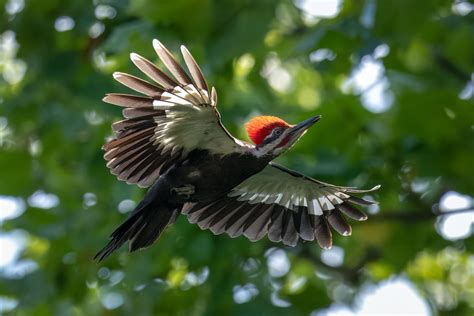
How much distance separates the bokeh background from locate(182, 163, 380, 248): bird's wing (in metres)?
1.04

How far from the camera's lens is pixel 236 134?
7.39 metres

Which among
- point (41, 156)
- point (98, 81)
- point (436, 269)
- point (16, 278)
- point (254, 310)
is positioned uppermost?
point (98, 81)

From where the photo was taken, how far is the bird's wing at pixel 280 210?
5.86 meters

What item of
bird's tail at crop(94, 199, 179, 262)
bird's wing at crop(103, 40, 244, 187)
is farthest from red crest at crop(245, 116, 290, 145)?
bird's tail at crop(94, 199, 179, 262)

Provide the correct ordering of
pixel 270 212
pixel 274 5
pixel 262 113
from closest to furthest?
pixel 270 212 → pixel 274 5 → pixel 262 113

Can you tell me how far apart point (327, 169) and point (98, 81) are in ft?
5.51

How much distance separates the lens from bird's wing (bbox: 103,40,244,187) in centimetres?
482

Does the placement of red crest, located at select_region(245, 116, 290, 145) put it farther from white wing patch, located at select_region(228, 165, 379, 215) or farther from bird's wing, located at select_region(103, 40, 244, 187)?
white wing patch, located at select_region(228, 165, 379, 215)

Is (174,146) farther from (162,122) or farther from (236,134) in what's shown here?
(236,134)

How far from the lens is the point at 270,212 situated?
6027mm

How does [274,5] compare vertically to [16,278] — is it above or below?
above

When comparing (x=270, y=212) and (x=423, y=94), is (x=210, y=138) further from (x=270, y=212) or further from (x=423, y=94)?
(x=423, y=94)

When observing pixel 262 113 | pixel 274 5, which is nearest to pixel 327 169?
pixel 262 113

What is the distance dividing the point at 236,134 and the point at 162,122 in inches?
91.9
